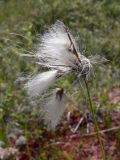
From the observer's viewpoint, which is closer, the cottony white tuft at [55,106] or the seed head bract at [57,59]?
the seed head bract at [57,59]

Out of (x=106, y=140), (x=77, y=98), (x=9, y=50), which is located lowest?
(x=106, y=140)

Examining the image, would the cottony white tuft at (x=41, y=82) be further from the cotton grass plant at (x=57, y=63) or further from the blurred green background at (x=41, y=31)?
the blurred green background at (x=41, y=31)

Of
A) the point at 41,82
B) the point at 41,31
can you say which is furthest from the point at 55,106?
the point at 41,31

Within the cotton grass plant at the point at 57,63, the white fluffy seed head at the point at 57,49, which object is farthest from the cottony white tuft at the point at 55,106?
the white fluffy seed head at the point at 57,49

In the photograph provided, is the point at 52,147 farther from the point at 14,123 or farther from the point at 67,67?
the point at 67,67

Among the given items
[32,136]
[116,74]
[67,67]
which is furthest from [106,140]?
[67,67]

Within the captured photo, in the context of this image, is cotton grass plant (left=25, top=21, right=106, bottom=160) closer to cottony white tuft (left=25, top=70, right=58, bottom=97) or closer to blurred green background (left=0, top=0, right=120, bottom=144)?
cottony white tuft (left=25, top=70, right=58, bottom=97)
